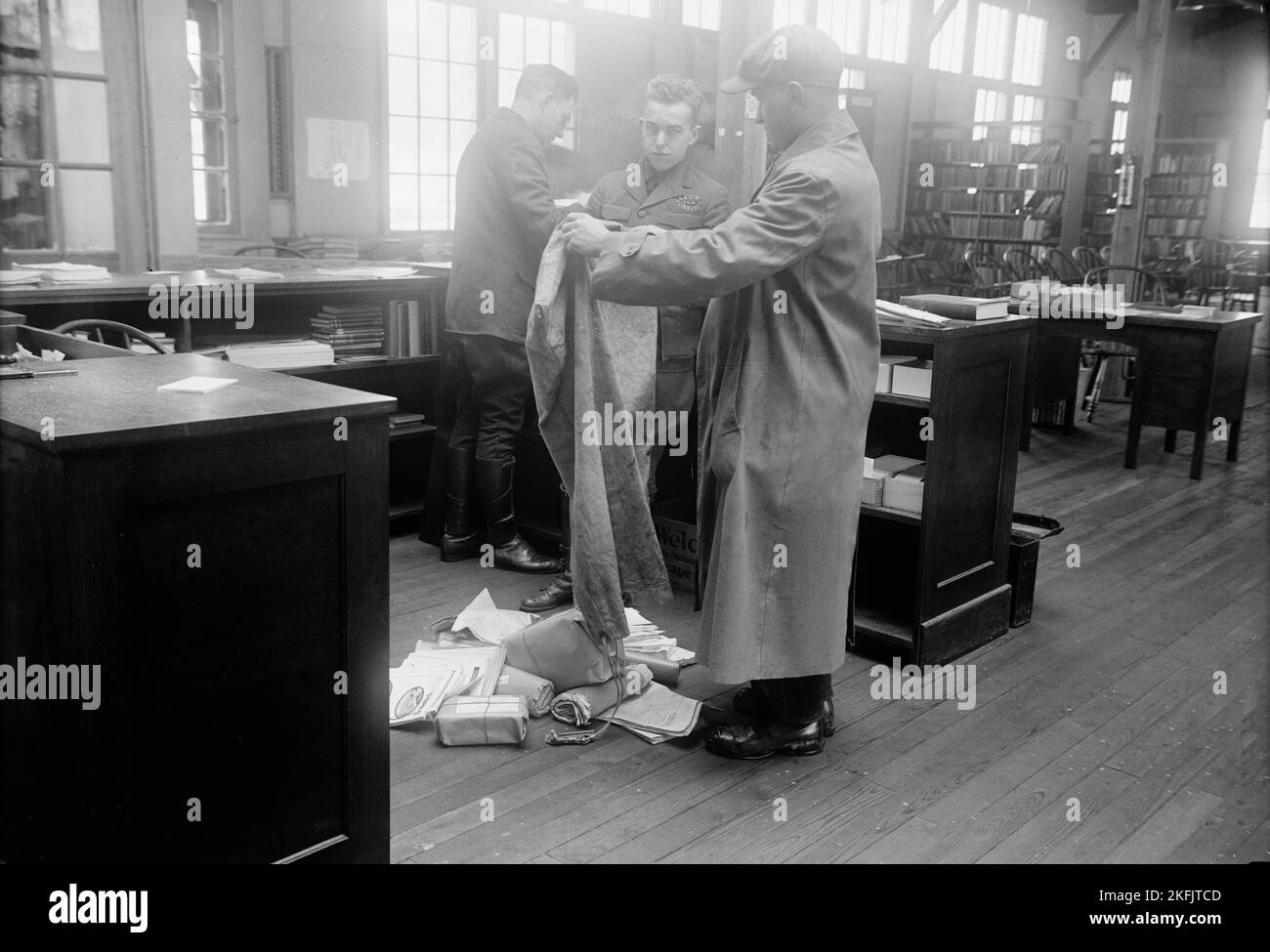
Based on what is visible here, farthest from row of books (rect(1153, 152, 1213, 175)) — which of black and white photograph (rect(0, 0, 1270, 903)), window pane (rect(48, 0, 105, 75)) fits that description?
window pane (rect(48, 0, 105, 75))

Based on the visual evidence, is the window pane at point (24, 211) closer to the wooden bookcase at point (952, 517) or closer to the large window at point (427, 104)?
the large window at point (427, 104)

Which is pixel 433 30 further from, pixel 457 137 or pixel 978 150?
pixel 978 150

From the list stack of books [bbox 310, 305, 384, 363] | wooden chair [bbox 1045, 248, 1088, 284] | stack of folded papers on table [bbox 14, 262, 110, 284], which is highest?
stack of folded papers on table [bbox 14, 262, 110, 284]

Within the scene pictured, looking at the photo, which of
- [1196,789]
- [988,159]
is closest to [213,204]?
[1196,789]

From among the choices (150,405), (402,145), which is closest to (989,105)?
(402,145)

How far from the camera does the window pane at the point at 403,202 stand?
8.38 metres

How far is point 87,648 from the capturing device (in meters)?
1.70

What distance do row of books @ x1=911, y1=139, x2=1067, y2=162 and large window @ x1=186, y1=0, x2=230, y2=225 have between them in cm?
841

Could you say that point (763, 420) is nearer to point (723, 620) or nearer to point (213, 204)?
point (723, 620)

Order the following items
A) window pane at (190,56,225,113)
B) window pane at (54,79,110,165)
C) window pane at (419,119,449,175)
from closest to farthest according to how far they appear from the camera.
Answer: window pane at (54,79,110,165) < window pane at (190,56,225,113) < window pane at (419,119,449,175)

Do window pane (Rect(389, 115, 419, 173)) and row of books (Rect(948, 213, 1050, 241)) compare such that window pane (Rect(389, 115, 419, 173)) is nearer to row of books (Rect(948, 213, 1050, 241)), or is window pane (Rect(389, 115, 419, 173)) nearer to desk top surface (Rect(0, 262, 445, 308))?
desk top surface (Rect(0, 262, 445, 308))

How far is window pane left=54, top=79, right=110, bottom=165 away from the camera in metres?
5.46

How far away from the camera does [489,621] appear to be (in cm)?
370

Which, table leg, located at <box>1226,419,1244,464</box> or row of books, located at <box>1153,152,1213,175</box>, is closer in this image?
table leg, located at <box>1226,419,1244,464</box>
